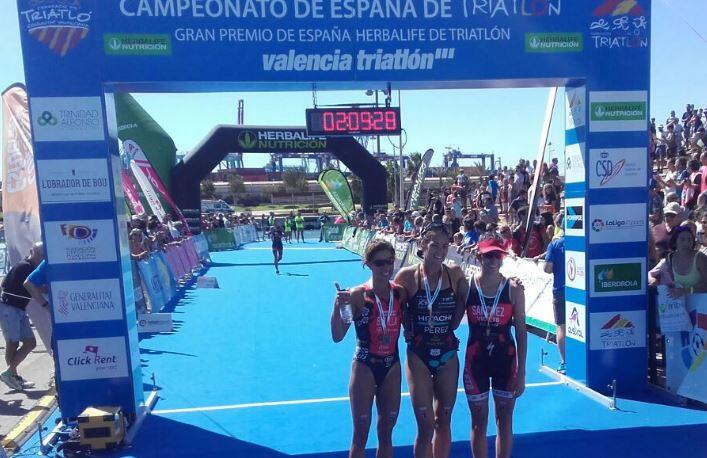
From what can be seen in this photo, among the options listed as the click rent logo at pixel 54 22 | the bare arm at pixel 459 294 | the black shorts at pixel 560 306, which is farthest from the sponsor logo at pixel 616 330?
the click rent logo at pixel 54 22

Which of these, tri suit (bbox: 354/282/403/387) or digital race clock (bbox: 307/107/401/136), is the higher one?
Result: digital race clock (bbox: 307/107/401/136)

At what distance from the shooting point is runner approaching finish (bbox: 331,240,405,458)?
3699 millimetres

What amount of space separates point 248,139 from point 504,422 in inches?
721

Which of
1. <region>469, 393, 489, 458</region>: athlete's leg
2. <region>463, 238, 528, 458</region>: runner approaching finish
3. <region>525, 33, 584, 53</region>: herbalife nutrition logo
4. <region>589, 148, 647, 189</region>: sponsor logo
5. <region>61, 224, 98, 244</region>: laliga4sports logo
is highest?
<region>525, 33, 584, 53</region>: herbalife nutrition logo

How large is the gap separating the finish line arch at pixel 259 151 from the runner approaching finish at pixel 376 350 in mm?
17018

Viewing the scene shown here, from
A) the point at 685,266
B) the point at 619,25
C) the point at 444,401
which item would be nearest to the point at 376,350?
the point at 444,401

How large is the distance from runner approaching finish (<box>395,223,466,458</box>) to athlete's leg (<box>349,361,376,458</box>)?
1.05 feet

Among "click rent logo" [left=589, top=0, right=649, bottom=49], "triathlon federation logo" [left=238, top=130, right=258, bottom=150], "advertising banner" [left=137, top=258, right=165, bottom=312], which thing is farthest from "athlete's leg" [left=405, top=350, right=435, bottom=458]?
"triathlon federation logo" [left=238, top=130, right=258, bottom=150]

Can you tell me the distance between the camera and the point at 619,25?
5.79 meters

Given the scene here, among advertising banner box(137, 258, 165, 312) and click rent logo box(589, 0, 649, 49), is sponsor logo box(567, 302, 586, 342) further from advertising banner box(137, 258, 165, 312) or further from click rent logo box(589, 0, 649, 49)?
advertising banner box(137, 258, 165, 312)

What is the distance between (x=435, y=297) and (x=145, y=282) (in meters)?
8.76

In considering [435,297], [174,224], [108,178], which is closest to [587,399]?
[435,297]

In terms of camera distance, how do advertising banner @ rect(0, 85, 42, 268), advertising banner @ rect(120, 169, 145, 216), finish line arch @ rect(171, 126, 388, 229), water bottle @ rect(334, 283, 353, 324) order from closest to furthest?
1. water bottle @ rect(334, 283, 353, 324)
2. advertising banner @ rect(0, 85, 42, 268)
3. advertising banner @ rect(120, 169, 145, 216)
4. finish line arch @ rect(171, 126, 388, 229)

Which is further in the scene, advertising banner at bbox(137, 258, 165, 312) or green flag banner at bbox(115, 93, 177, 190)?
green flag banner at bbox(115, 93, 177, 190)
